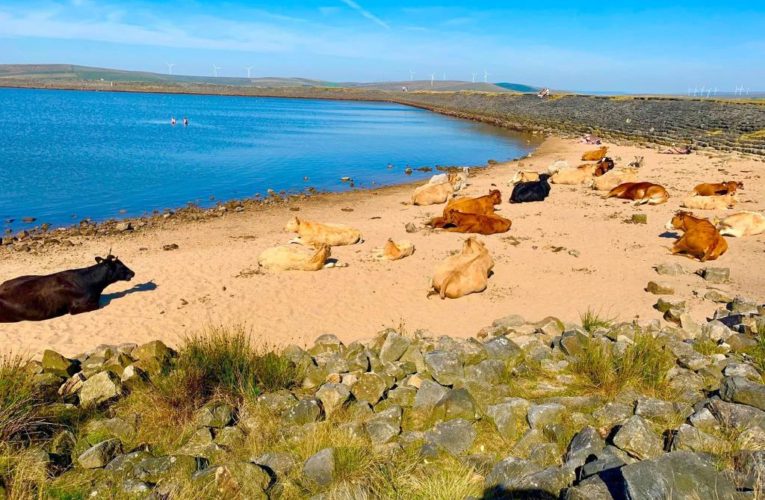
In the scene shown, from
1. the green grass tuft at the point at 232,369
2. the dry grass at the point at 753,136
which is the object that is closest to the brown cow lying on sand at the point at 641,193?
the green grass tuft at the point at 232,369

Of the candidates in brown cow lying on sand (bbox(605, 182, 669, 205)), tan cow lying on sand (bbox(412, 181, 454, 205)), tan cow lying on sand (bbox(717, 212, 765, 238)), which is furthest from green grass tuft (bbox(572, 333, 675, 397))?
tan cow lying on sand (bbox(412, 181, 454, 205))

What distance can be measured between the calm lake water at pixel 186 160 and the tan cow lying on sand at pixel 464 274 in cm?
1329

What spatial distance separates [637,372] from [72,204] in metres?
21.0

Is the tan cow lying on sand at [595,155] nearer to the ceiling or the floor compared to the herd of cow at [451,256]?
nearer to the ceiling

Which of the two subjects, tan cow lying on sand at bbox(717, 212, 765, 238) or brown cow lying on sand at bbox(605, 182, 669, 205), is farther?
brown cow lying on sand at bbox(605, 182, 669, 205)

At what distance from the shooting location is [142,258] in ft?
43.1

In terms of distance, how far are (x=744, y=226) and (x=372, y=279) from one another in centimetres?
965

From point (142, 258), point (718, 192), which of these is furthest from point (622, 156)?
point (142, 258)

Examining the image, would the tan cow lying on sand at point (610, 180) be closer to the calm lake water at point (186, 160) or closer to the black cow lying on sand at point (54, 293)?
the calm lake water at point (186, 160)

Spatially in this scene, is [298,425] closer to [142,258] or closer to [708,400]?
[708,400]

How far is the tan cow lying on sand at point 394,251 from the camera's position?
12.6m

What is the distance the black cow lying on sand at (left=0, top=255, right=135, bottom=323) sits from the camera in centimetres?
931

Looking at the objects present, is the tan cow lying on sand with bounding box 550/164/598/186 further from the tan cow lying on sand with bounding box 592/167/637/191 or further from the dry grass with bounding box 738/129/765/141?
the dry grass with bounding box 738/129/765/141

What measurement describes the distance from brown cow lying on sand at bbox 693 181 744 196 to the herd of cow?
0.02m
